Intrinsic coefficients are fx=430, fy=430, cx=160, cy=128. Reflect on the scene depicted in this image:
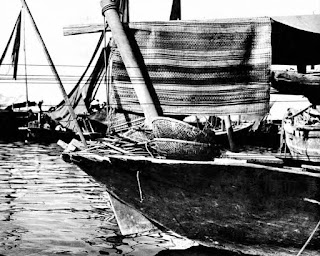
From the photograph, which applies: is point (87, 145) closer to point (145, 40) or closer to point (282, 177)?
point (145, 40)

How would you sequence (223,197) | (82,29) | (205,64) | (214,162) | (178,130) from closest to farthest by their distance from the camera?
(214,162), (178,130), (223,197), (205,64), (82,29)

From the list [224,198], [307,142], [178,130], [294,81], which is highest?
[294,81]

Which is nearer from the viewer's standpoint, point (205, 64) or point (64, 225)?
point (205, 64)

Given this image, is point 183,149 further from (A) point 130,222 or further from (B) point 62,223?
(B) point 62,223

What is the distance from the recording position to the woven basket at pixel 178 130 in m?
5.48

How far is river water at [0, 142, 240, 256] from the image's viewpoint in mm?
7305

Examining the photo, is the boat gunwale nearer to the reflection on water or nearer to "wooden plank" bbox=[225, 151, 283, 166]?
"wooden plank" bbox=[225, 151, 283, 166]

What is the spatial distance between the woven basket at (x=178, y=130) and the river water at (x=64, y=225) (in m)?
2.18

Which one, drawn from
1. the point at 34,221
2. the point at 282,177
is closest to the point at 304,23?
the point at 282,177

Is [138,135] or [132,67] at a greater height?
[132,67]

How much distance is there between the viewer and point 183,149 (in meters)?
5.53

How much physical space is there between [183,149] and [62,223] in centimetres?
468

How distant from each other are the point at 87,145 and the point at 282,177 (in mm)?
3036

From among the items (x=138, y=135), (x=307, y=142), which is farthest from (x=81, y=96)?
(x=138, y=135)
